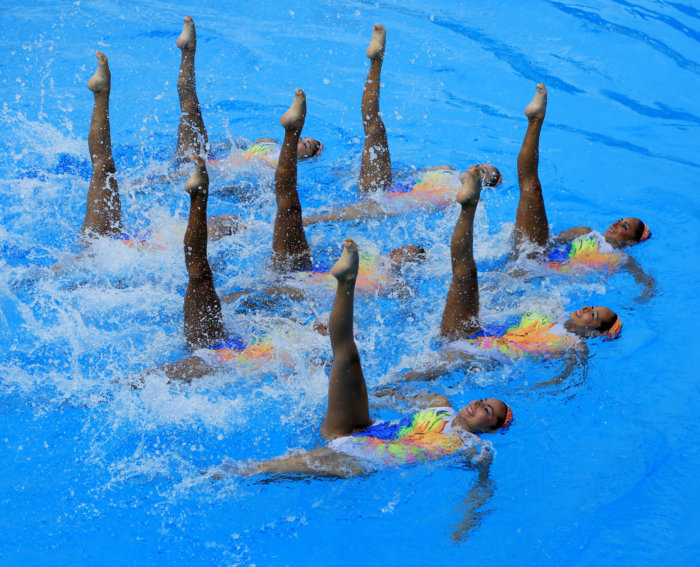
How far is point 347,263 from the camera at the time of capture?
3.05 m

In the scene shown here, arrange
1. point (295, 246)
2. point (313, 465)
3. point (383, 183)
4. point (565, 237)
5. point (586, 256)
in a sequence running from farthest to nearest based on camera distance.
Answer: point (383, 183) → point (565, 237) → point (586, 256) → point (295, 246) → point (313, 465)

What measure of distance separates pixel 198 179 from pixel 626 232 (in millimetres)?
3380

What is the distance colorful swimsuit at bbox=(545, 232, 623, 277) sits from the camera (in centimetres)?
523

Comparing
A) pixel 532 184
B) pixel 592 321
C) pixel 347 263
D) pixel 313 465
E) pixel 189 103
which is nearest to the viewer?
pixel 347 263

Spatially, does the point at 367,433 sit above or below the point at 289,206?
below

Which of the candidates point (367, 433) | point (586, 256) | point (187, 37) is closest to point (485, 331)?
point (367, 433)

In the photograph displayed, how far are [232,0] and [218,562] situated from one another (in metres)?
8.13

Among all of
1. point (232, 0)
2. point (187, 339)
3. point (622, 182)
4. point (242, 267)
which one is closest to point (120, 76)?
point (232, 0)

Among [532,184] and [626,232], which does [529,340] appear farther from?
[626,232]

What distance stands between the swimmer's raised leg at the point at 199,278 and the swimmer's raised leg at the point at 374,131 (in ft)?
7.26

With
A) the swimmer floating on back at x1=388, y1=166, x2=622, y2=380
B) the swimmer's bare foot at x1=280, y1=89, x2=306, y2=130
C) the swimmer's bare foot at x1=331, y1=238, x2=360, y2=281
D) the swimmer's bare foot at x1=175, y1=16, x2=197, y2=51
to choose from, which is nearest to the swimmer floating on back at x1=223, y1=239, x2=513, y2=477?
the swimmer's bare foot at x1=331, y1=238, x2=360, y2=281

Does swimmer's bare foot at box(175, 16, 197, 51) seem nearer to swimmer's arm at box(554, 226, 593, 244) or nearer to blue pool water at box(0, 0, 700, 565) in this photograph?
blue pool water at box(0, 0, 700, 565)

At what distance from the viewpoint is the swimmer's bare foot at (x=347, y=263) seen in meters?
3.02

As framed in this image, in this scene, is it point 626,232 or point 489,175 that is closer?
point 626,232
